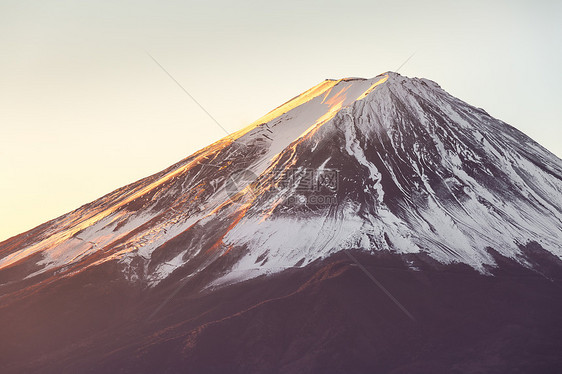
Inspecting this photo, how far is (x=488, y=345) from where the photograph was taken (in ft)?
159

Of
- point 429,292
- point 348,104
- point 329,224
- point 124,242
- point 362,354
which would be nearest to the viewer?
point 362,354

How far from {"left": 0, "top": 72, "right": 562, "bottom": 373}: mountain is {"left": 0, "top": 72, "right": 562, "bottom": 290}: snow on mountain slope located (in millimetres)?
257

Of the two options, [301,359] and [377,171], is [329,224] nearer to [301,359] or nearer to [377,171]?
[377,171]

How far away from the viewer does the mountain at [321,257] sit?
1950 inches

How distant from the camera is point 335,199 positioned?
70875mm

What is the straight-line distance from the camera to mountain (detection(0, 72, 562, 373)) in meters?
49.5

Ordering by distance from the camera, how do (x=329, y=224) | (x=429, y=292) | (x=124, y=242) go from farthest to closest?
(x=124, y=242) < (x=329, y=224) < (x=429, y=292)

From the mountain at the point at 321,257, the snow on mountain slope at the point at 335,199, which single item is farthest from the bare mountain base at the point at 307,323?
the snow on mountain slope at the point at 335,199

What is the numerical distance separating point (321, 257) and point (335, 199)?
1130 cm

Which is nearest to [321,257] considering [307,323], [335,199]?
[307,323]

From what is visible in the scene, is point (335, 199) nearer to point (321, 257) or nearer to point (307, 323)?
point (321, 257)

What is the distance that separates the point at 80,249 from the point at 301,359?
39.4 metres

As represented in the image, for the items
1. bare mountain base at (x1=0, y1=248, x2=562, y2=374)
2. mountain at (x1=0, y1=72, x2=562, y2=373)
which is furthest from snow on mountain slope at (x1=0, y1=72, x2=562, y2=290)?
bare mountain base at (x1=0, y1=248, x2=562, y2=374)

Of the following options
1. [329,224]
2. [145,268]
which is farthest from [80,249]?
[329,224]
